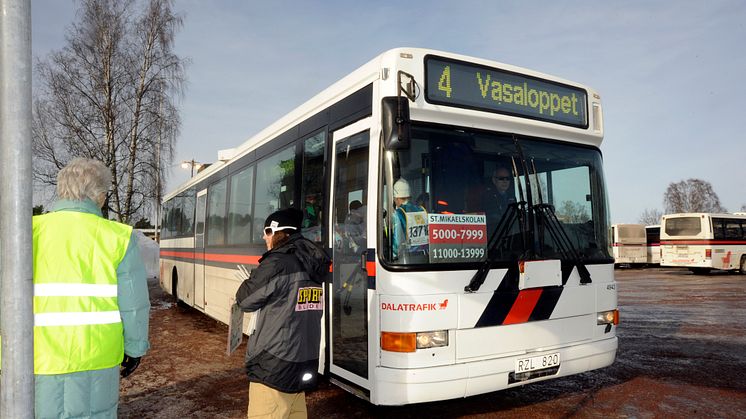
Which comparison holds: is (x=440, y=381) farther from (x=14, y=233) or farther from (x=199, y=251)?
(x=199, y=251)

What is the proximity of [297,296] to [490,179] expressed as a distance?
2.19m

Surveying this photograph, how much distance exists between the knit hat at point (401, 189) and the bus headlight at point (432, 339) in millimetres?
1122

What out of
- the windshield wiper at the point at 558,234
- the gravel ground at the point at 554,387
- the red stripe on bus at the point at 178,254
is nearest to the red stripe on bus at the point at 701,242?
the gravel ground at the point at 554,387

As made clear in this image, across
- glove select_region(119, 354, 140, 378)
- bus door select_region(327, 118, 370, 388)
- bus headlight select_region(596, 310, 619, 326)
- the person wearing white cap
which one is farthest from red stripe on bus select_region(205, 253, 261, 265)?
glove select_region(119, 354, 140, 378)

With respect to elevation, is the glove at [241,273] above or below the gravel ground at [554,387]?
above

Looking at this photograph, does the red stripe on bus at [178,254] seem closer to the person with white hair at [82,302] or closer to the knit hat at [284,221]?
the knit hat at [284,221]

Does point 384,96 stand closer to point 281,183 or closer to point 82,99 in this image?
point 281,183

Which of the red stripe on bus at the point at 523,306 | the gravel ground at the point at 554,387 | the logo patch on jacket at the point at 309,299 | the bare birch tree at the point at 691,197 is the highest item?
the bare birch tree at the point at 691,197

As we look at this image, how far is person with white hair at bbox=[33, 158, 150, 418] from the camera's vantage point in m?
2.57

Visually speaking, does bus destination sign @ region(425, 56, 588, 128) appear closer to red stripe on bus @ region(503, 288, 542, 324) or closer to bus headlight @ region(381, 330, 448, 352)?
red stripe on bus @ region(503, 288, 542, 324)

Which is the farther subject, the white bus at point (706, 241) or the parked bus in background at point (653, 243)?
the parked bus in background at point (653, 243)

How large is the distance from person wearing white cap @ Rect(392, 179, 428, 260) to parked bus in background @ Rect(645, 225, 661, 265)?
34.7 meters

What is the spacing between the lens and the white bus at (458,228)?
14.9 ft

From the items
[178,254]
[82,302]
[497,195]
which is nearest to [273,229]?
[82,302]
